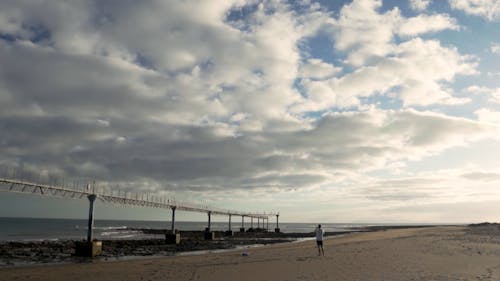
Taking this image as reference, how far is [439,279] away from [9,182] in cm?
3036

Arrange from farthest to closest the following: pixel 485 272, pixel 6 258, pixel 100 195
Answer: pixel 100 195, pixel 6 258, pixel 485 272

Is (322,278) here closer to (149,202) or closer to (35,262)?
(35,262)

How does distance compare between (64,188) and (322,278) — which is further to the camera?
(64,188)

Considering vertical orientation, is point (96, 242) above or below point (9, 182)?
below

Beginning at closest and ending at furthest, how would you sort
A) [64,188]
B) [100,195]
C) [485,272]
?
[485,272], [64,188], [100,195]

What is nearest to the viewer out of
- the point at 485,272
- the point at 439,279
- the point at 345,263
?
the point at 439,279

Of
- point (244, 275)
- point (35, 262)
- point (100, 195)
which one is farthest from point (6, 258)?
point (244, 275)

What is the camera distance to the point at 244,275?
Answer: 16.2 meters

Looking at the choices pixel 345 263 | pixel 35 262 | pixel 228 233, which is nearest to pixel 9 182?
pixel 35 262

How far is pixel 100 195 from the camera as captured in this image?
126ft

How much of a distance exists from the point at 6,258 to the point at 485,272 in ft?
101

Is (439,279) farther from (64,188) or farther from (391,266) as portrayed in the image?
(64,188)

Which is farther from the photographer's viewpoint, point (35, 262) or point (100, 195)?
point (100, 195)

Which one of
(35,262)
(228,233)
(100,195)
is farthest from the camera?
(228,233)
